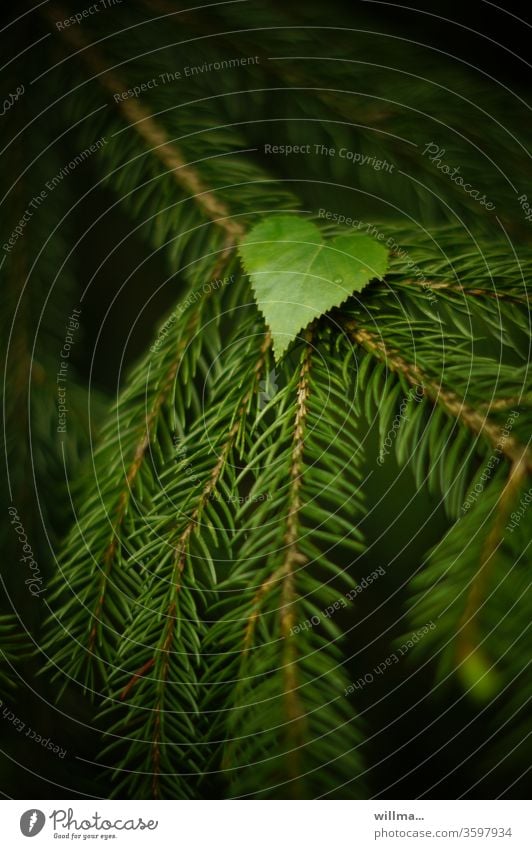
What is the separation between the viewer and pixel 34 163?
Answer: 0.41m

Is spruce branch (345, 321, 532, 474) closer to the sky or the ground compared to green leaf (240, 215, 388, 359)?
closer to the ground

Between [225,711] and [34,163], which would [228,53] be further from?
[225,711]

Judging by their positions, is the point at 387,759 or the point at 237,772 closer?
the point at 237,772

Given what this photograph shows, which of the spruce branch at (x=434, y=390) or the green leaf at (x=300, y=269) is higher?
the green leaf at (x=300, y=269)

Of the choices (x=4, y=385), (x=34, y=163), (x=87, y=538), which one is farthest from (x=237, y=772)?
(x=34, y=163)

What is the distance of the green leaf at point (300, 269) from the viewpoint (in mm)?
278

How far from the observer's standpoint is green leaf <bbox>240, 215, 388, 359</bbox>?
0.28m

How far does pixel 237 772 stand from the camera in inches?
12.9

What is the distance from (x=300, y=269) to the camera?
29 cm

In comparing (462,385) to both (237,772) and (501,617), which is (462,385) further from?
(237,772)

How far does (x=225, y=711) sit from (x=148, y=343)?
20 cm
